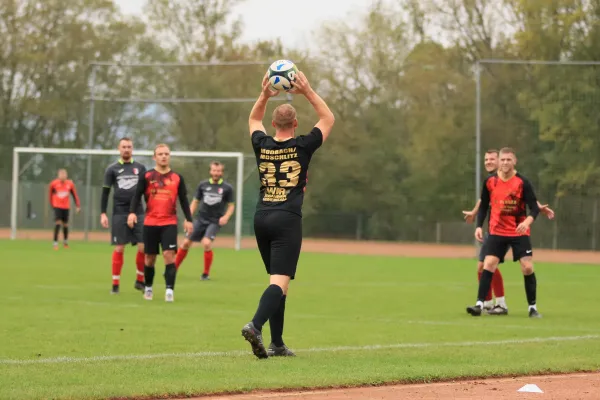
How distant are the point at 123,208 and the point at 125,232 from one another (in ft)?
1.73

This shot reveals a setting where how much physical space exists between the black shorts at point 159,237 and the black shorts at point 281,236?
6.08 m

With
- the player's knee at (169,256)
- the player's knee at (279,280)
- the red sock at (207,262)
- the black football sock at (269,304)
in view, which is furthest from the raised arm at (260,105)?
the red sock at (207,262)

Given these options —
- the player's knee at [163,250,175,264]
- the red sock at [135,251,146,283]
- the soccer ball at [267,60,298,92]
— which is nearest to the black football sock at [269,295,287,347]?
the soccer ball at [267,60,298,92]

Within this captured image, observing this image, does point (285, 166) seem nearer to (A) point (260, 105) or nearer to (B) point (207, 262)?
(A) point (260, 105)

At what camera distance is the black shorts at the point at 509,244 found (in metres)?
14.4

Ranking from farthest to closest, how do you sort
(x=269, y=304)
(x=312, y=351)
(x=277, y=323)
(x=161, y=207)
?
1. (x=161, y=207)
2. (x=312, y=351)
3. (x=277, y=323)
4. (x=269, y=304)

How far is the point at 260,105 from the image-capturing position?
9.18m

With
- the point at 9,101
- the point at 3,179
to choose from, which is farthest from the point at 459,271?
the point at 9,101

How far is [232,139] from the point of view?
43.8 m

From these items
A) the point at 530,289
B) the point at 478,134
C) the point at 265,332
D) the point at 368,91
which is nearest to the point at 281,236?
the point at 265,332

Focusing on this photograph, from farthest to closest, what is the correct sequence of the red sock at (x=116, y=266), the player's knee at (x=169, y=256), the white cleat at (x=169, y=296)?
1. the red sock at (x=116, y=266)
2. the white cleat at (x=169, y=296)
3. the player's knee at (x=169, y=256)

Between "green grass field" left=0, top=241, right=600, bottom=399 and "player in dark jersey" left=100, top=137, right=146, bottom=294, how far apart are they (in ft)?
1.69

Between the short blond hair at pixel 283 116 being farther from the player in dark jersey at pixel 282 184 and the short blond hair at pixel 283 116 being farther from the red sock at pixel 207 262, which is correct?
the red sock at pixel 207 262

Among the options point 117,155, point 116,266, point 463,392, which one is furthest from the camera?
point 117,155
